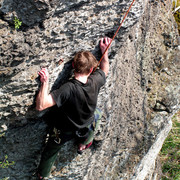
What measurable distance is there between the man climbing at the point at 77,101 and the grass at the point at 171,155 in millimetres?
5315

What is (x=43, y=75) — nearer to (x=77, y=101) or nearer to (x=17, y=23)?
(x=77, y=101)

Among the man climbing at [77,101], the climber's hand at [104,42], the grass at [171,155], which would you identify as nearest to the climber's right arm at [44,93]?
the man climbing at [77,101]

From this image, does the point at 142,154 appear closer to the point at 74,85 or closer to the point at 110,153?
the point at 110,153

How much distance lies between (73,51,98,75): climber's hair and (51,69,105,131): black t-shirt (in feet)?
0.61

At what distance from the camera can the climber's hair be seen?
338 centimetres

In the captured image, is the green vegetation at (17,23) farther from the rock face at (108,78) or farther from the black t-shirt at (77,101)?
the black t-shirt at (77,101)

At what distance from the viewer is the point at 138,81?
511cm

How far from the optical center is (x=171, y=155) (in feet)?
29.0

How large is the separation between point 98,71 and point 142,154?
9.19 feet

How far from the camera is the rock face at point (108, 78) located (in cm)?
289

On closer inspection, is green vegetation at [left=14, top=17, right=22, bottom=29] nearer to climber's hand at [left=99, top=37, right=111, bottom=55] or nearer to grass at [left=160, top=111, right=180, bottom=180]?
climber's hand at [left=99, top=37, right=111, bottom=55]

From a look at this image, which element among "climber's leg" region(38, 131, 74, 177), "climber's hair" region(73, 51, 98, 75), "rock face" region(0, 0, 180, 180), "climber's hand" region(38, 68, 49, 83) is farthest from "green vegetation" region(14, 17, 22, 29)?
"climber's leg" region(38, 131, 74, 177)

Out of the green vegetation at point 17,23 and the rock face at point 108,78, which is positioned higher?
the green vegetation at point 17,23

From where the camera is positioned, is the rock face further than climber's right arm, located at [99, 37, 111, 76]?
No
